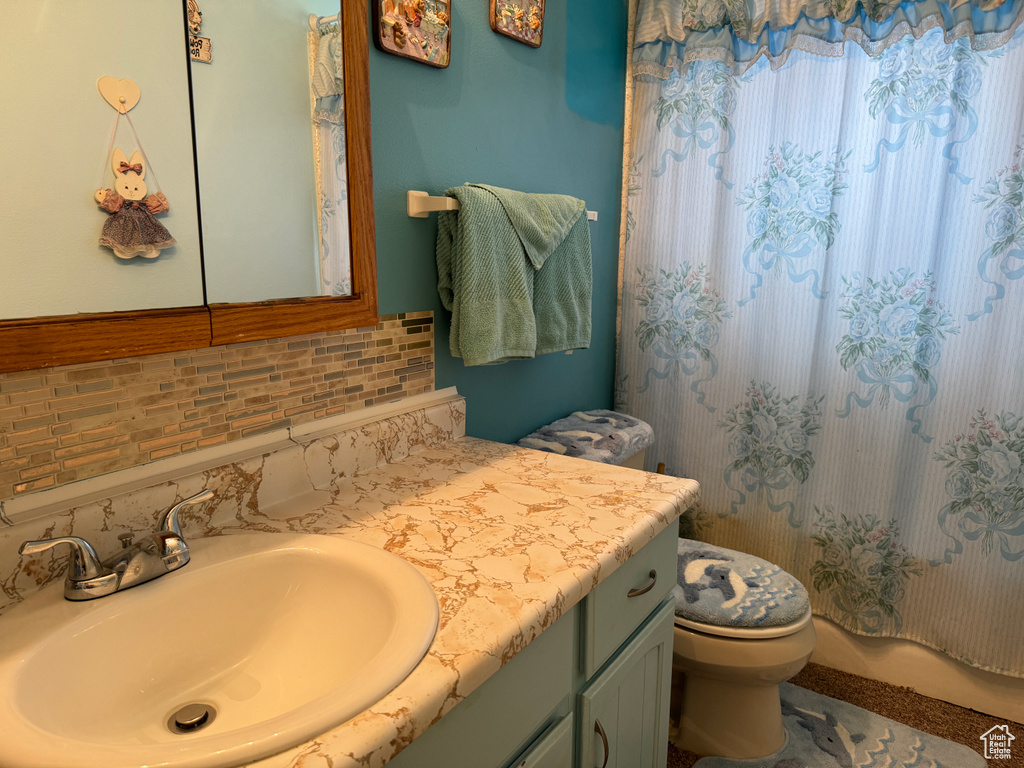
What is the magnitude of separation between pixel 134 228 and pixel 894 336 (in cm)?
172

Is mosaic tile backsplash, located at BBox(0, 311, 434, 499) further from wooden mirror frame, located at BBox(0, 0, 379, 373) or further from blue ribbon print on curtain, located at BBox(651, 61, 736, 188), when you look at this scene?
blue ribbon print on curtain, located at BBox(651, 61, 736, 188)

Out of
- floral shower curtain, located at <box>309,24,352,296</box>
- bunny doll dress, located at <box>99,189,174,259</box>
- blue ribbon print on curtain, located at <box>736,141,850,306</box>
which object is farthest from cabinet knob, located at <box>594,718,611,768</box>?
blue ribbon print on curtain, located at <box>736,141,850,306</box>

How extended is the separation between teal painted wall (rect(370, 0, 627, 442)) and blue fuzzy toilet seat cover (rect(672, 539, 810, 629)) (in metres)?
0.55

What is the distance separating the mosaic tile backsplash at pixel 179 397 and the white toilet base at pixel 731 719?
108cm

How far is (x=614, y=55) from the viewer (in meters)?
1.97

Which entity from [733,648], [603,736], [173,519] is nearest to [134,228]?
[173,519]

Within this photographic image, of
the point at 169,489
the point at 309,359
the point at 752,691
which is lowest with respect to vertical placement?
the point at 752,691

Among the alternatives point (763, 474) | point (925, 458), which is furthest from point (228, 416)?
point (925, 458)

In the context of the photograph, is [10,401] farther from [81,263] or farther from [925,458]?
[925,458]

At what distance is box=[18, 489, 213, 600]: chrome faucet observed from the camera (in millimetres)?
804

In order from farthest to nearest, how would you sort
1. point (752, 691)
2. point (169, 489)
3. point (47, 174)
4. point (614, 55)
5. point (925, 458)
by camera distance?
1. point (614, 55)
2. point (925, 458)
3. point (752, 691)
4. point (169, 489)
5. point (47, 174)

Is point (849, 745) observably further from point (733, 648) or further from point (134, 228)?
point (134, 228)

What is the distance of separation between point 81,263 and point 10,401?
0.19 m

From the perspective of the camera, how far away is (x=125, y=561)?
32.9 inches
